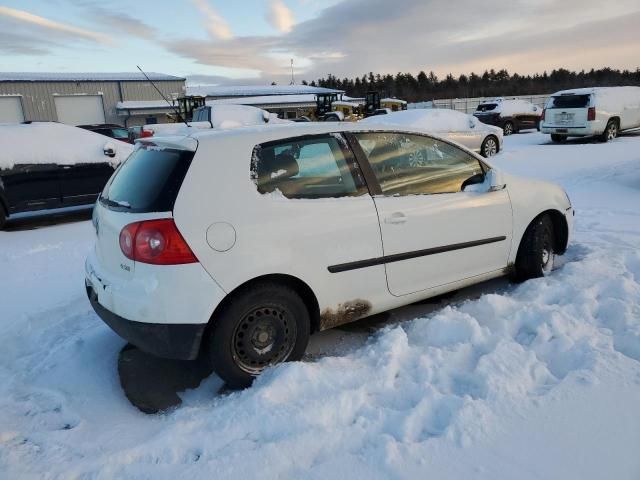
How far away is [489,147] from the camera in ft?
47.4

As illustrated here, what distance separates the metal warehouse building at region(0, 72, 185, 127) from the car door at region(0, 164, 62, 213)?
34.7m

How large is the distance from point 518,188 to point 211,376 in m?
2.89

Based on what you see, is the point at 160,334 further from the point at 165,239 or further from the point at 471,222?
the point at 471,222

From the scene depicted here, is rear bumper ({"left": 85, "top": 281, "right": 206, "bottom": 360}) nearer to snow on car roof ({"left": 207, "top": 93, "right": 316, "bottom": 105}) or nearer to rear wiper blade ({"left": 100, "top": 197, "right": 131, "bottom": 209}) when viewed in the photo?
rear wiper blade ({"left": 100, "top": 197, "right": 131, "bottom": 209})

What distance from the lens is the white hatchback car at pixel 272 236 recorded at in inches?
112

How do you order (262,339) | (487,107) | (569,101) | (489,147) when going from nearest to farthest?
(262,339) → (489,147) → (569,101) → (487,107)

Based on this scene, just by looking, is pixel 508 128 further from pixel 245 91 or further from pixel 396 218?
pixel 245 91

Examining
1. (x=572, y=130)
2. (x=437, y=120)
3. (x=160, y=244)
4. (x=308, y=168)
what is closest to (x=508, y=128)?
(x=572, y=130)

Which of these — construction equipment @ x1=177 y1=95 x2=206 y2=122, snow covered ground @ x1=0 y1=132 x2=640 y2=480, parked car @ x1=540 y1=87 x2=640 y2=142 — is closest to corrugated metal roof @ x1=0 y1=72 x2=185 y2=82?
construction equipment @ x1=177 y1=95 x2=206 y2=122

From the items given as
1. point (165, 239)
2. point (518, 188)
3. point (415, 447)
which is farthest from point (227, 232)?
point (518, 188)

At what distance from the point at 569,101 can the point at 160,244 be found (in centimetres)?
1717

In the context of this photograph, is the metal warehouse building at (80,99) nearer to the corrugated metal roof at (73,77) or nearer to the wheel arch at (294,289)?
the corrugated metal roof at (73,77)

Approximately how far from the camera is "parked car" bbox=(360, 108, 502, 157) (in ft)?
45.7

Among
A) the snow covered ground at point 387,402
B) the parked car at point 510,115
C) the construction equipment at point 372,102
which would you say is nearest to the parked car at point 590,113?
the parked car at point 510,115
